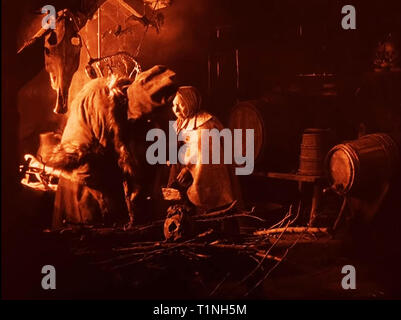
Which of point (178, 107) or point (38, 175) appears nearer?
point (38, 175)

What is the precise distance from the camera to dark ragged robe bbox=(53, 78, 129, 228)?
5039 millimetres

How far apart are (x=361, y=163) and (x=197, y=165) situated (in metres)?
1.74

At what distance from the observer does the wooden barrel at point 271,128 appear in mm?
5707

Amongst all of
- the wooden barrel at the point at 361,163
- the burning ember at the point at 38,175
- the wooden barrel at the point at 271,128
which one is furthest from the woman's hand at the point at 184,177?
the wooden barrel at the point at 361,163

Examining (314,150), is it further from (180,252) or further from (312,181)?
(180,252)

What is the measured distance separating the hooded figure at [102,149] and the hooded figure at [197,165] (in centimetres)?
37

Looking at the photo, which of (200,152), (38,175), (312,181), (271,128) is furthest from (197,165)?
(38,175)

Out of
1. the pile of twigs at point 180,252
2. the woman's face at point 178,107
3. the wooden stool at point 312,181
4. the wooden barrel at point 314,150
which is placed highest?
the woman's face at point 178,107

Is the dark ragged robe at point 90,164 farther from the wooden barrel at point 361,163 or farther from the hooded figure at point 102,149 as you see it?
the wooden barrel at point 361,163

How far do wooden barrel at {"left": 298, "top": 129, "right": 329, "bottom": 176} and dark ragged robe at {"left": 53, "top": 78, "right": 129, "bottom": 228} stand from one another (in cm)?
207

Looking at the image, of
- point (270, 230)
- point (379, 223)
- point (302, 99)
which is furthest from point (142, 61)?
point (379, 223)

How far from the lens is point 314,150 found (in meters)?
5.55

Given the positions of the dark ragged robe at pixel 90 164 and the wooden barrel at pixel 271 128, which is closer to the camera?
the dark ragged robe at pixel 90 164
